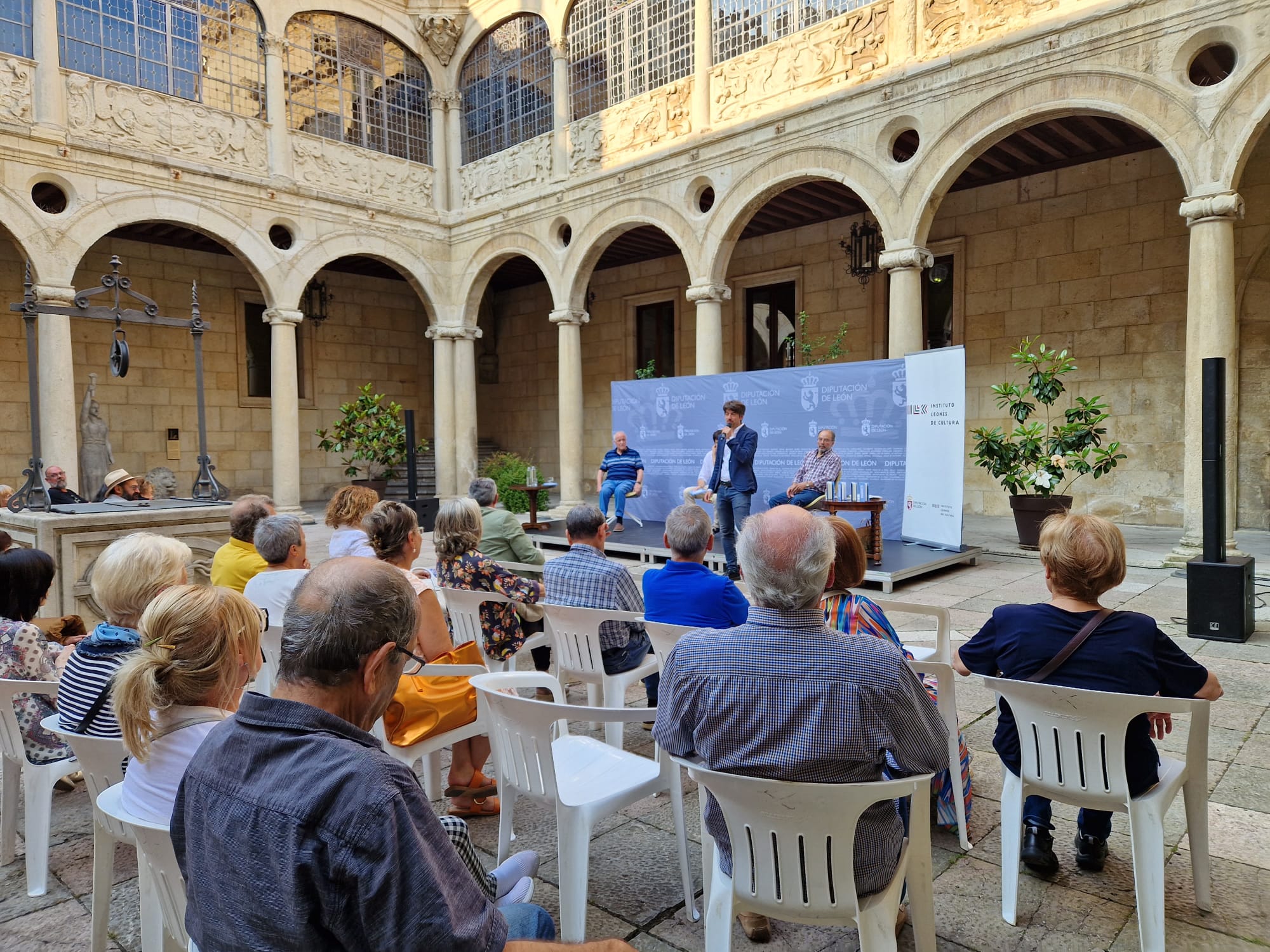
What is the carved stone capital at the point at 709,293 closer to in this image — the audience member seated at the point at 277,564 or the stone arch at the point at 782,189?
the stone arch at the point at 782,189

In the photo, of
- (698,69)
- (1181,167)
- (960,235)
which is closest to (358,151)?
(698,69)

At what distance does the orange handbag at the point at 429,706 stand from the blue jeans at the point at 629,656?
0.60m

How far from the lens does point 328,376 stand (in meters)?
14.9

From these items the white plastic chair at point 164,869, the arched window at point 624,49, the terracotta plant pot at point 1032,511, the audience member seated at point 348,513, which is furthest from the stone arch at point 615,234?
the white plastic chair at point 164,869

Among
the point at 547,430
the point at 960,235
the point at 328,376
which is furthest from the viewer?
the point at 547,430

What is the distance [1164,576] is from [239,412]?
520 inches

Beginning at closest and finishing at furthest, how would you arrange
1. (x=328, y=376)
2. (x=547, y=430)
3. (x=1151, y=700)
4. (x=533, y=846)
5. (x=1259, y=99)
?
(x=1151, y=700) < (x=533, y=846) < (x=1259, y=99) < (x=328, y=376) < (x=547, y=430)

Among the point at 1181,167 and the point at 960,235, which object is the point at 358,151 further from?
the point at 1181,167

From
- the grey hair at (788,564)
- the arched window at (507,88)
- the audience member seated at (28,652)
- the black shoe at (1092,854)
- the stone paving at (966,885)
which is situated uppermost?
the arched window at (507,88)

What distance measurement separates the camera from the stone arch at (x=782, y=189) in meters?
8.47

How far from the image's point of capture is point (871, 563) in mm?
6727

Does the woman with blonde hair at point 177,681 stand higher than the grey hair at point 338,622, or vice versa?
the grey hair at point 338,622

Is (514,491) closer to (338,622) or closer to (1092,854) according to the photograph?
(1092,854)

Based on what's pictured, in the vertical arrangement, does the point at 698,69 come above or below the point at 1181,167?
above
